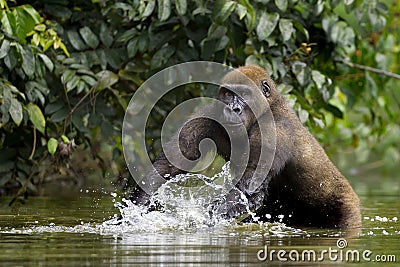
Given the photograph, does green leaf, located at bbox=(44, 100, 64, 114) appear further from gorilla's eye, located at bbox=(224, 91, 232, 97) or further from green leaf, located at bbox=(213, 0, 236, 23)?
gorilla's eye, located at bbox=(224, 91, 232, 97)

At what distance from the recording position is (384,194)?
1002 cm

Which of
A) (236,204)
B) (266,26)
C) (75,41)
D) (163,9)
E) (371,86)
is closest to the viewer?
(236,204)

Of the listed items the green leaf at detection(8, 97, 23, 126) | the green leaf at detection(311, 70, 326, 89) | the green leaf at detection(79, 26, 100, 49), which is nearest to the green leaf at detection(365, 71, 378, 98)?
the green leaf at detection(311, 70, 326, 89)

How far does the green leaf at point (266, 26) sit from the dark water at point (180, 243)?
1.92 meters

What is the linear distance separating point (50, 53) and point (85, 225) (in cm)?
241

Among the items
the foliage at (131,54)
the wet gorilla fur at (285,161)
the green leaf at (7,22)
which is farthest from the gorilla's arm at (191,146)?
the green leaf at (7,22)

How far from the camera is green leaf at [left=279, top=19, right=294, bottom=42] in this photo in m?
7.68

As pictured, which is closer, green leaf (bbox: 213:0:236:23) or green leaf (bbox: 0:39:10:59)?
green leaf (bbox: 0:39:10:59)

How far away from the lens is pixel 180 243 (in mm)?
5074

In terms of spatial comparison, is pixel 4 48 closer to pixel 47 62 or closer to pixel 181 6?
pixel 47 62

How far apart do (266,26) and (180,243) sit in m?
3.14

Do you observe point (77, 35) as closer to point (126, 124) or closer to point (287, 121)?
point (126, 124)

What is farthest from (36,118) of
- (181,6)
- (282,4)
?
(282,4)

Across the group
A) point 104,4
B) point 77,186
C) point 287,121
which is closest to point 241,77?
point 287,121
